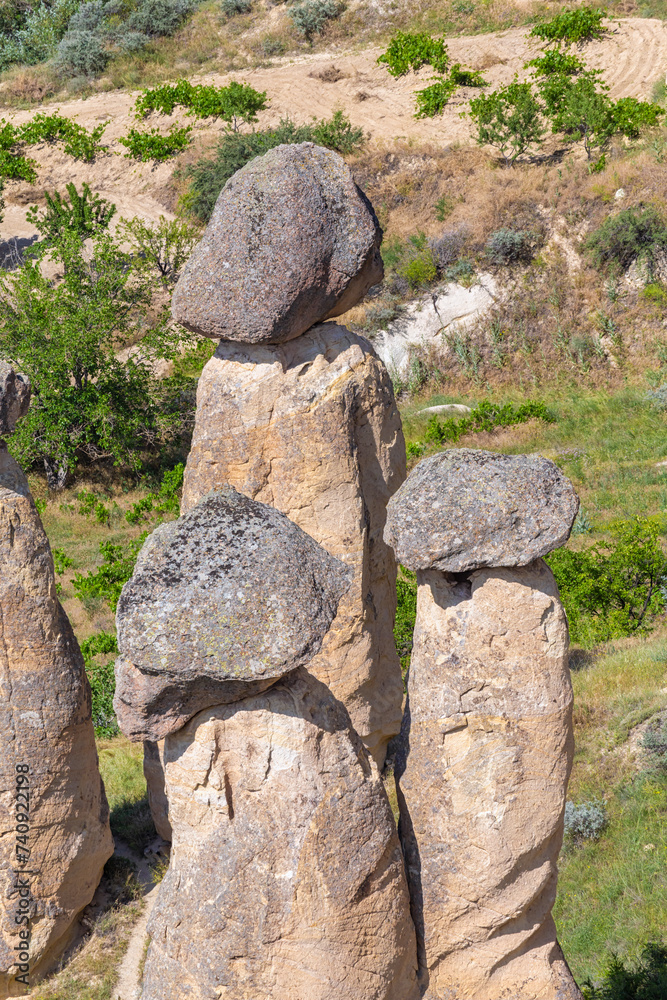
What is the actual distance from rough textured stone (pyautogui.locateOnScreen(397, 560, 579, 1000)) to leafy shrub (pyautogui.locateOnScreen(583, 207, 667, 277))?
58.7 feet

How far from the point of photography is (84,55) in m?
34.3

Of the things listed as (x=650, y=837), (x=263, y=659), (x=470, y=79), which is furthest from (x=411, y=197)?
(x=263, y=659)

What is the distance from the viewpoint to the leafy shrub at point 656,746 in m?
8.34

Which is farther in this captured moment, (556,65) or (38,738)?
(556,65)

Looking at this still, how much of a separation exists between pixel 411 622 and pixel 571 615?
200 centimetres

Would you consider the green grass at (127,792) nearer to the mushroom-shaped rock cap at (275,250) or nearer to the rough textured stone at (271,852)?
the mushroom-shaped rock cap at (275,250)

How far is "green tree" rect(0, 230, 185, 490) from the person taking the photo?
1800cm

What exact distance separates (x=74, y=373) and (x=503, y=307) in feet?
27.5

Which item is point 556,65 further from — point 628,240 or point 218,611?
point 218,611

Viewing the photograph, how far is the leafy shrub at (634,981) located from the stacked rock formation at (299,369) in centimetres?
216

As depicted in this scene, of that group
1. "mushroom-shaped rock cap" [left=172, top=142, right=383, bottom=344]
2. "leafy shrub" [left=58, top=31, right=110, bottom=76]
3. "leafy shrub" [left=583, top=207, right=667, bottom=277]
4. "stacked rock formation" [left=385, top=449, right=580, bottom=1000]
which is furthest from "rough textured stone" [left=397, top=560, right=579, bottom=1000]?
"leafy shrub" [left=58, top=31, right=110, bottom=76]

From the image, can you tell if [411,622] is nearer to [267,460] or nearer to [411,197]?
[267,460]

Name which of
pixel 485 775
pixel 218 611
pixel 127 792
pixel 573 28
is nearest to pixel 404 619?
pixel 127 792

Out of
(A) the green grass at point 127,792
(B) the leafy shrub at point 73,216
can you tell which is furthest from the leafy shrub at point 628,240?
(A) the green grass at point 127,792
